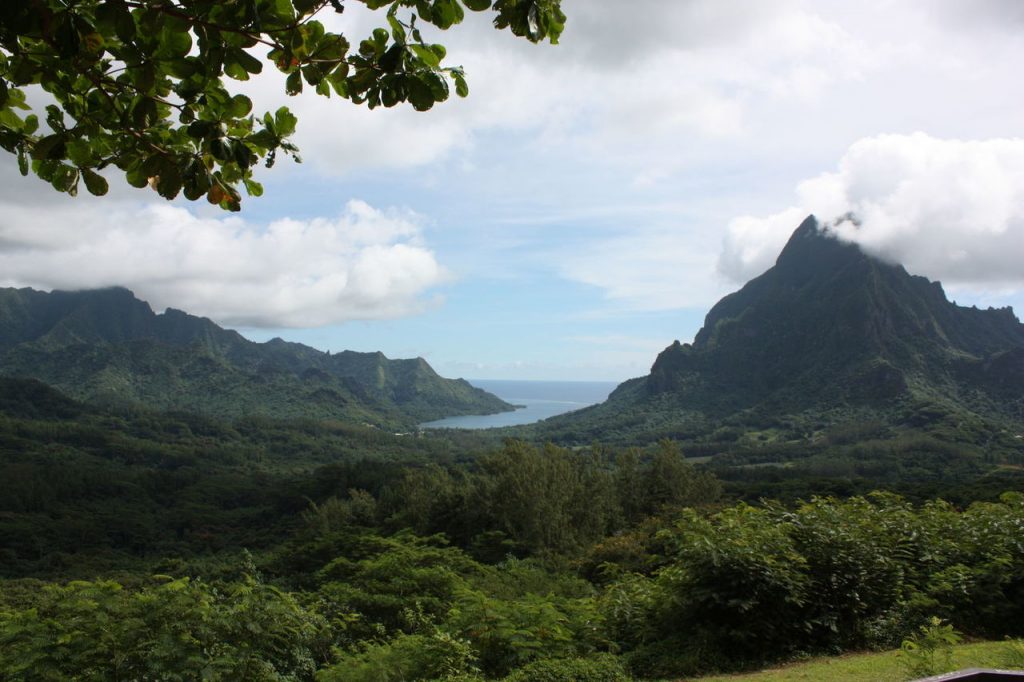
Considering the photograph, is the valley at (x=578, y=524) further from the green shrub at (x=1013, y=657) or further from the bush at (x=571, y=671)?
the green shrub at (x=1013, y=657)

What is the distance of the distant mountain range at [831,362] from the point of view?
114 m

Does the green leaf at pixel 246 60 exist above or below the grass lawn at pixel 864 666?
above

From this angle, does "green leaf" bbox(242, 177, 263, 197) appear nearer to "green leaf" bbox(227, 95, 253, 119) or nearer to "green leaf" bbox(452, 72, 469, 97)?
"green leaf" bbox(227, 95, 253, 119)

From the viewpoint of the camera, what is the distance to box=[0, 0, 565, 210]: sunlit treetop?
203 centimetres

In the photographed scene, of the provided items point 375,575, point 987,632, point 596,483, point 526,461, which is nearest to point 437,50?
point 987,632

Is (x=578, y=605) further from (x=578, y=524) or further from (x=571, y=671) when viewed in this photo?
(x=578, y=524)

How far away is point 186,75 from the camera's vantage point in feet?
6.91

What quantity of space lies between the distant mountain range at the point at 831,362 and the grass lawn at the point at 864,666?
114 meters

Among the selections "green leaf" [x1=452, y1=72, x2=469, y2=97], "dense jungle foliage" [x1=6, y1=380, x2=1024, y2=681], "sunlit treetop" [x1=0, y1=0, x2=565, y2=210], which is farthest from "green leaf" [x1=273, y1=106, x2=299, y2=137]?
"dense jungle foliage" [x1=6, y1=380, x2=1024, y2=681]

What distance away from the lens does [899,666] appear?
17.0ft

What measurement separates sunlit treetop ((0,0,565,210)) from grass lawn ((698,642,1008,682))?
5623mm

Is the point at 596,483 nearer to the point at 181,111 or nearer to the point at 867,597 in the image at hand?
the point at 867,597

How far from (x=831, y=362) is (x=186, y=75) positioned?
500 ft

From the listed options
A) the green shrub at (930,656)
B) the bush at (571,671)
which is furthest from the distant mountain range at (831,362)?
the bush at (571,671)
